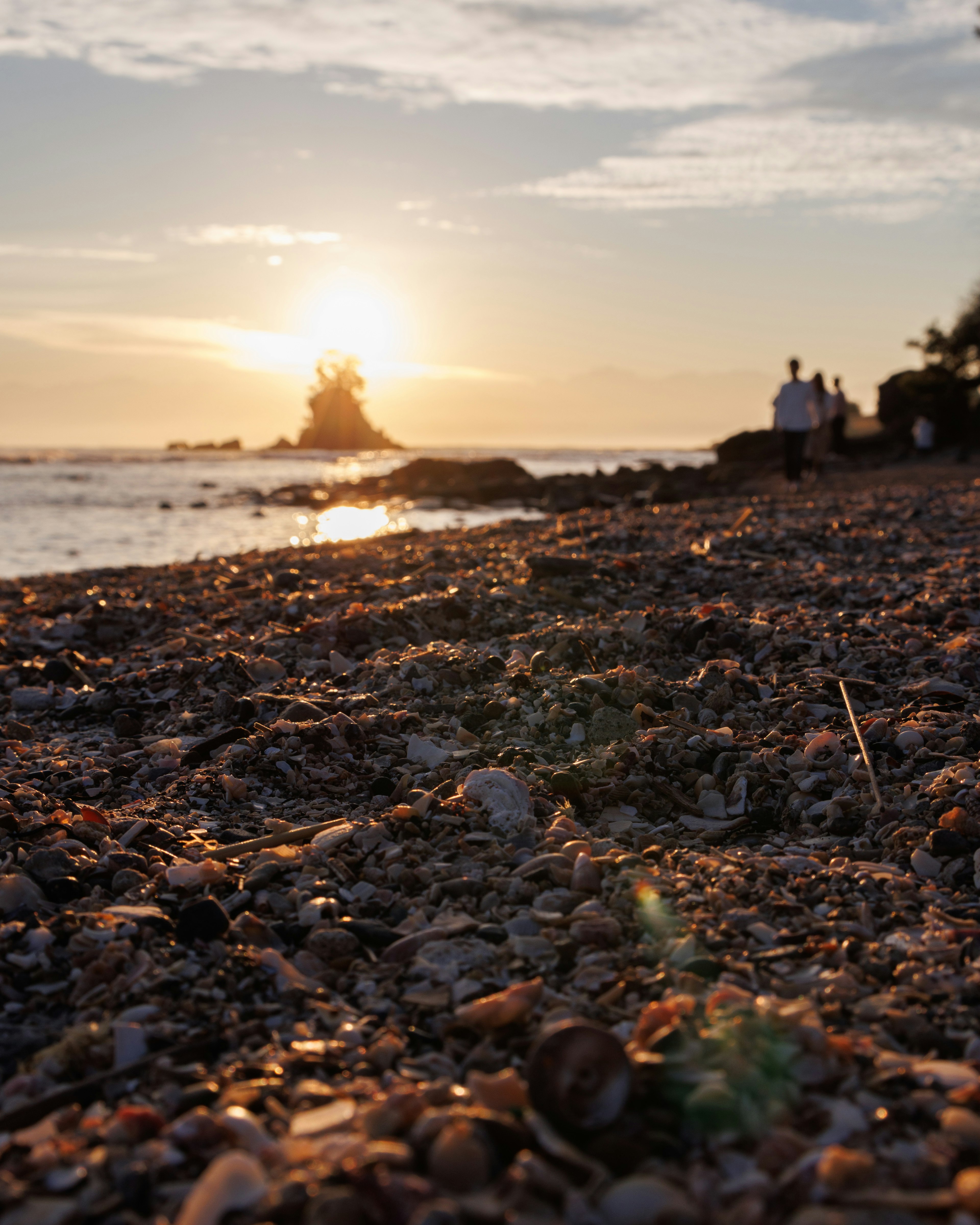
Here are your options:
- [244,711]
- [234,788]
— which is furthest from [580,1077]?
[244,711]

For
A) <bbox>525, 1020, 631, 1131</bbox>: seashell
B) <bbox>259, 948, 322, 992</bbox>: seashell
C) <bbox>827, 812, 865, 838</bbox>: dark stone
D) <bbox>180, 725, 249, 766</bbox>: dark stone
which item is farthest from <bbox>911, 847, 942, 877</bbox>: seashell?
<bbox>180, 725, 249, 766</bbox>: dark stone

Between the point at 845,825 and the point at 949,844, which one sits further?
the point at 845,825

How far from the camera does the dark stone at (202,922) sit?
2.40 metres

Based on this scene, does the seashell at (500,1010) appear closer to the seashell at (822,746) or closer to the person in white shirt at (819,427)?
the seashell at (822,746)

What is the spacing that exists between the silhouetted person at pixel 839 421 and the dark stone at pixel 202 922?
70.2 feet

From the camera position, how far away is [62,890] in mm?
2598

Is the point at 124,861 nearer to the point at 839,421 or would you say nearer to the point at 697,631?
the point at 697,631

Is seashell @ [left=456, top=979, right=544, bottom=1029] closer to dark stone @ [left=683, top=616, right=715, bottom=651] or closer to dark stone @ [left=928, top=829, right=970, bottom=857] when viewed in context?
dark stone @ [left=928, top=829, right=970, bottom=857]

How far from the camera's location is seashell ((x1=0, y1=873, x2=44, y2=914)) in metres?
2.50

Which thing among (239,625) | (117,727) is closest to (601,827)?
(117,727)

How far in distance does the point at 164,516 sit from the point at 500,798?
1968 cm

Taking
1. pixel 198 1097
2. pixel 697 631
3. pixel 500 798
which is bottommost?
Answer: pixel 198 1097

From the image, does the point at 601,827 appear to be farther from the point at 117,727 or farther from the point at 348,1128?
the point at 117,727

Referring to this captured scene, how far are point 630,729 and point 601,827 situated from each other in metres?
0.74
